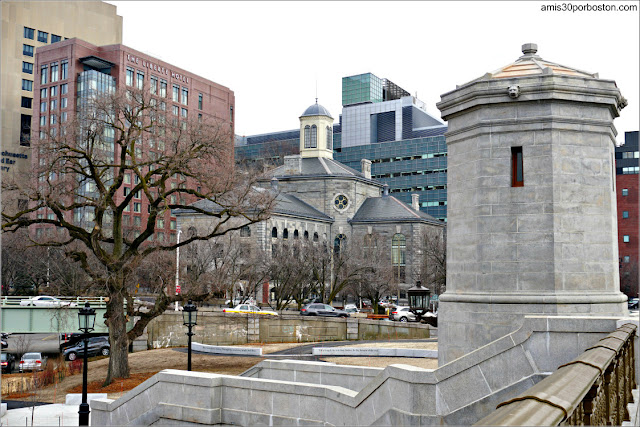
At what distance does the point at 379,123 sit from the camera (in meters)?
149

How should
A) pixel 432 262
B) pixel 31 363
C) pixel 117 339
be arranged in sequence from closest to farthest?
pixel 117 339, pixel 31 363, pixel 432 262

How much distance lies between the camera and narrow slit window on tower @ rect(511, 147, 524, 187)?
14.5 metres

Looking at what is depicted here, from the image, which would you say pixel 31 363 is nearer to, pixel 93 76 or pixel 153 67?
pixel 93 76

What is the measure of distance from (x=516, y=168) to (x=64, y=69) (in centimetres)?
10238

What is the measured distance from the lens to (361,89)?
159 meters

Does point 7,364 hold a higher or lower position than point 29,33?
lower

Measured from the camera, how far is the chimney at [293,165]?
3871 inches

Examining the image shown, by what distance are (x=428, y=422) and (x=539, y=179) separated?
661 centimetres

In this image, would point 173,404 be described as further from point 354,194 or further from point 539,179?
point 354,194

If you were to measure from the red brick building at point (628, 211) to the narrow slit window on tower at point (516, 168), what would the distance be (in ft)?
277

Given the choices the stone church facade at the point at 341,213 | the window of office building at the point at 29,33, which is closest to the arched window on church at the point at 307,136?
the stone church facade at the point at 341,213

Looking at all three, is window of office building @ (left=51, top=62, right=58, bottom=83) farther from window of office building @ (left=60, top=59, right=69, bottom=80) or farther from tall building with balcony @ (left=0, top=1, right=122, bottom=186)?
tall building with balcony @ (left=0, top=1, right=122, bottom=186)

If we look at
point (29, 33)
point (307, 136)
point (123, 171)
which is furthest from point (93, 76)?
point (123, 171)

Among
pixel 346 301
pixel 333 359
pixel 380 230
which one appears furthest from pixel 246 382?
pixel 380 230
